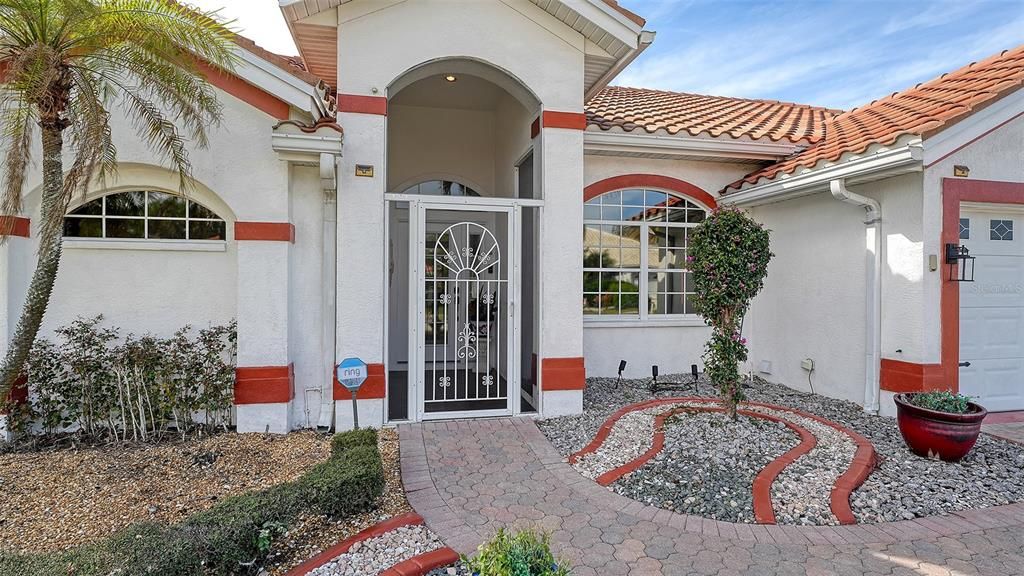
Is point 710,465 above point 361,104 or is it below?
below

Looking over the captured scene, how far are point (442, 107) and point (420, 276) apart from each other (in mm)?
4641

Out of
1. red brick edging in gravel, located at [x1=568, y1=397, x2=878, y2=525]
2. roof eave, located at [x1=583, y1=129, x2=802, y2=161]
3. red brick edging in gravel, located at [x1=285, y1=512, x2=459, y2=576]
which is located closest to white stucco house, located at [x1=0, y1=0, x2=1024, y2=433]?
roof eave, located at [x1=583, y1=129, x2=802, y2=161]

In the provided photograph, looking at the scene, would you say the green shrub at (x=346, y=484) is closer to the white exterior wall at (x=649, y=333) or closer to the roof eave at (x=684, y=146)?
the white exterior wall at (x=649, y=333)

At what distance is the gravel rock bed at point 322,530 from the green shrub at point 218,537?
88mm

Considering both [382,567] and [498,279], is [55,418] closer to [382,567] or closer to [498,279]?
[382,567]

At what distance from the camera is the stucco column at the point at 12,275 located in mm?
5207

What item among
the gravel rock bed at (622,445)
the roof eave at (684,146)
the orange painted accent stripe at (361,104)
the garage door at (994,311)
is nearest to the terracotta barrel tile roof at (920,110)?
the roof eave at (684,146)

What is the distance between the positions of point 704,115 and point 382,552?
9.61 meters

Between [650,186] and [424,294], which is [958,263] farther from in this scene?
[424,294]

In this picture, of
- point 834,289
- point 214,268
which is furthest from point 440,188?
point 834,289

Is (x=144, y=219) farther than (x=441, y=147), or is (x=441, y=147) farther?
(x=441, y=147)

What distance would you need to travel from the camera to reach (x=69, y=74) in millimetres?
3961

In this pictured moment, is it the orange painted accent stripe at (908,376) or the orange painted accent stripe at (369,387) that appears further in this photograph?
the orange painted accent stripe at (908,376)

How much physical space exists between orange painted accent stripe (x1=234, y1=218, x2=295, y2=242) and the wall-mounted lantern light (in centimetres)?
811
